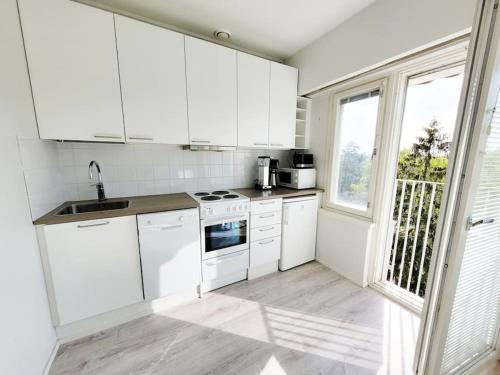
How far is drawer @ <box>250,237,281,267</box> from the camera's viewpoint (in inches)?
84.7

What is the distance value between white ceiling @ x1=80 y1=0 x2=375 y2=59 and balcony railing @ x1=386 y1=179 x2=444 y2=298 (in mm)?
1687

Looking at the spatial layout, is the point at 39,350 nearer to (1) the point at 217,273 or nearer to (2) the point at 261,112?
(1) the point at 217,273

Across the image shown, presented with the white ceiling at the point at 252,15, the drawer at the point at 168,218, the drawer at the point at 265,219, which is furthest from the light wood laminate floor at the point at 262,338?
the white ceiling at the point at 252,15

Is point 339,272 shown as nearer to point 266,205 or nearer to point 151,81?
point 266,205

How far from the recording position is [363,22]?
1.66 m

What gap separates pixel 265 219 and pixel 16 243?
180 centimetres

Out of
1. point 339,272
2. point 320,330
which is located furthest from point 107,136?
point 339,272

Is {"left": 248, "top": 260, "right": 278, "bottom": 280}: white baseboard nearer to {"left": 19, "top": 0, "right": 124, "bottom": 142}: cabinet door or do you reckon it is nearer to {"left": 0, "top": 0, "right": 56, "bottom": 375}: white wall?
{"left": 0, "top": 0, "right": 56, "bottom": 375}: white wall

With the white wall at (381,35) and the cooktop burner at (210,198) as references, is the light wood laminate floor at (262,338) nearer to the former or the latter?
the cooktop burner at (210,198)

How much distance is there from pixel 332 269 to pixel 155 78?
2739mm

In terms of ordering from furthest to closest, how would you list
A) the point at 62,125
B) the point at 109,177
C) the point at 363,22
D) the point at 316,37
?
1. the point at 316,37
2. the point at 109,177
3. the point at 363,22
4. the point at 62,125

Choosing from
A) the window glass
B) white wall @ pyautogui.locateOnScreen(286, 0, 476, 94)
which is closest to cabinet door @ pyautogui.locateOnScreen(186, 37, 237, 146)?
white wall @ pyautogui.locateOnScreen(286, 0, 476, 94)

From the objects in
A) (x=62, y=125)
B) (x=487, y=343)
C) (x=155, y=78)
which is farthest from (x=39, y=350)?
(x=487, y=343)

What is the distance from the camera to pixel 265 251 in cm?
222
